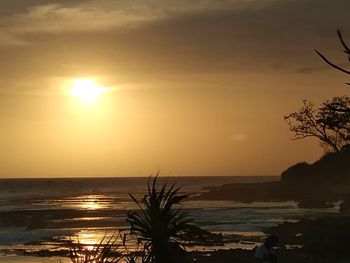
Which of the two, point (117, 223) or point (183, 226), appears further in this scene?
point (117, 223)

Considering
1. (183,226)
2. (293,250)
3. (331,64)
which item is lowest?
(293,250)

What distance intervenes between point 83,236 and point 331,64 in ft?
138

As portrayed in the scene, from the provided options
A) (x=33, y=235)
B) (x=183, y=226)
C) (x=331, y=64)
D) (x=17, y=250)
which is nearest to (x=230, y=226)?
(x=33, y=235)

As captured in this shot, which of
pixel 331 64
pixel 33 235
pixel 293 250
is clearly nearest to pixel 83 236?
pixel 33 235

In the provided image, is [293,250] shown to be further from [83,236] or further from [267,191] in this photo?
[267,191]

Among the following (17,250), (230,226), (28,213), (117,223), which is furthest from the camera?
(28,213)

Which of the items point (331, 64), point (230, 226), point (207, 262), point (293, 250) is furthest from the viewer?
point (230, 226)

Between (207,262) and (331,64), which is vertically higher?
(331,64)

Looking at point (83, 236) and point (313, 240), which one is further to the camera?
point (83, 236)

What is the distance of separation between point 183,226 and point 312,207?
6004 centimetres

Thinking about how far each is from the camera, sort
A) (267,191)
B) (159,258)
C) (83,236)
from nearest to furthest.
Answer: (159,258) < (83,236) < (267,191)

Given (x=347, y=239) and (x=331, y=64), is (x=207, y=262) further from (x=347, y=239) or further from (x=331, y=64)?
(x=331, y=64)

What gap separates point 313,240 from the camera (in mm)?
30875

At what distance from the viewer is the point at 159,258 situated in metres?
11.9
